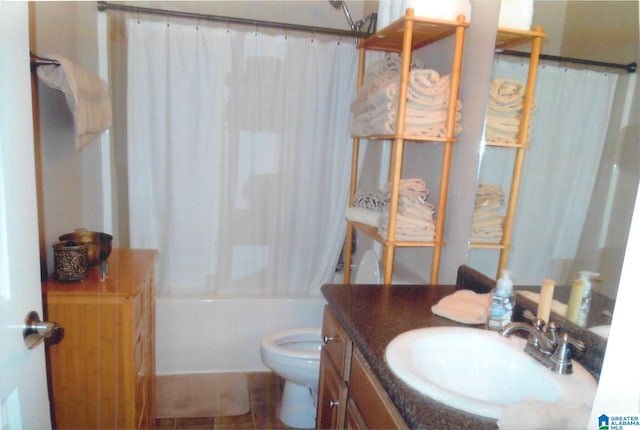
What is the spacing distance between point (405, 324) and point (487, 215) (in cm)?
55

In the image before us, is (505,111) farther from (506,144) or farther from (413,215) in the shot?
(413,215)

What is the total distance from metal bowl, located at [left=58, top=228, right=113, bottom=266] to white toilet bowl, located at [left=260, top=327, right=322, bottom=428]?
0.84 meters

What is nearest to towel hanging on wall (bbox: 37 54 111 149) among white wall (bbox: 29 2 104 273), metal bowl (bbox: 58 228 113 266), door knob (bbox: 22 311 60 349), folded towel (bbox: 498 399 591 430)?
white wall (bbox: 29 2 104 273)

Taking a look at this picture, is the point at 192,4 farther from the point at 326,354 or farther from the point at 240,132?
the point at 326,354

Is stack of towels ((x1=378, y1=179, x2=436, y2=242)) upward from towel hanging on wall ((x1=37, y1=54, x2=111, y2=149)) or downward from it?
downward

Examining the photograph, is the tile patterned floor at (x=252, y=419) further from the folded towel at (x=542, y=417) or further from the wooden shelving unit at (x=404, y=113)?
the folded towel at (x=542, y=417)

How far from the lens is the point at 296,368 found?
195cm

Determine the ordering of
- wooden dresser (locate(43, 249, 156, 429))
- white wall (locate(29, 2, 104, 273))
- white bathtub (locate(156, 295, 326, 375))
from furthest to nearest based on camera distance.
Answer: white bathtub (locate(156, 295, 326, 375)) → white wall (locate(29, 2, 104, 273)) → wooden dresser (locate(43, 249, 156, 429))

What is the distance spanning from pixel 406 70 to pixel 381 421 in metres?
1.21

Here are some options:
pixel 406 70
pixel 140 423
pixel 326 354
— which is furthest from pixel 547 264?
pixel 140 423

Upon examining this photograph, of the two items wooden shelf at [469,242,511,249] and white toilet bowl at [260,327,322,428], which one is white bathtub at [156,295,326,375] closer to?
white toilet bowl at [260,327,322,428]

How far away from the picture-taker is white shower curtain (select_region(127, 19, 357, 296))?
91.5 inches

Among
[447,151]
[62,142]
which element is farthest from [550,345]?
[62,142]

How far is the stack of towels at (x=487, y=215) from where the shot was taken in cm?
144
